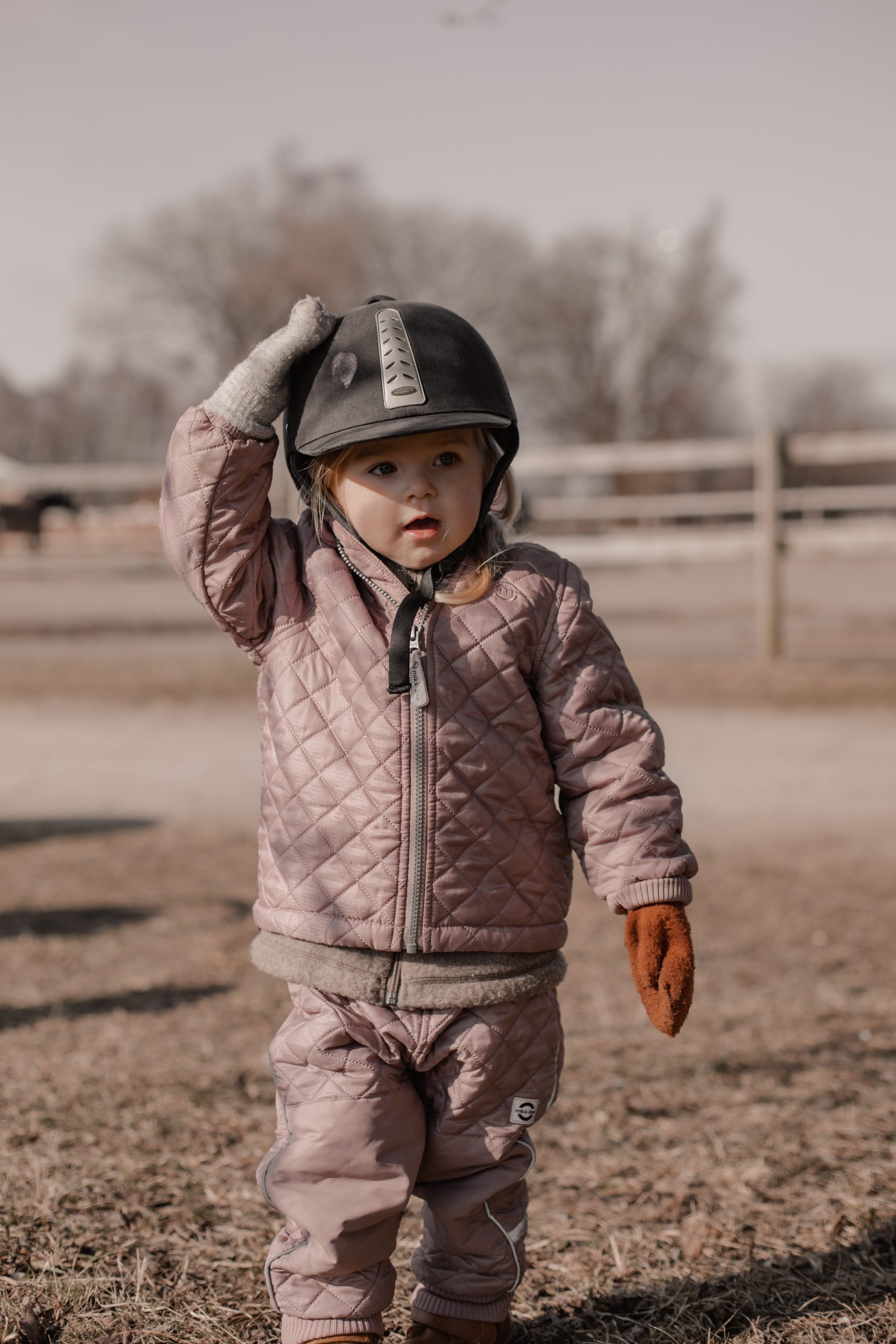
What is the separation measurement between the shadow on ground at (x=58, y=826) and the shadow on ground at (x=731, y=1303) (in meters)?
3.92

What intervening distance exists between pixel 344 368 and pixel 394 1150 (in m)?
1.10

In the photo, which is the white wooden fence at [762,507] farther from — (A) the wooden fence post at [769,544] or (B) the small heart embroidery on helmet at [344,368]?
(B) the small heart embroidery on helmet at [344,368]

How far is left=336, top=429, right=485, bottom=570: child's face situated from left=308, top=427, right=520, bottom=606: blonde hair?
36 mm

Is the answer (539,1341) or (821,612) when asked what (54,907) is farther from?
(821,612)

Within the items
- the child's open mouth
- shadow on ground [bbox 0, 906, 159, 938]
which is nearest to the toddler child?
the child's open mouth

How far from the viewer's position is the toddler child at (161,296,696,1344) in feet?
6.13

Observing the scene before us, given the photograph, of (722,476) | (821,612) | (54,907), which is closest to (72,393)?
(722,476)

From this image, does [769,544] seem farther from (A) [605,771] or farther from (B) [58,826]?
(A) [605,771]

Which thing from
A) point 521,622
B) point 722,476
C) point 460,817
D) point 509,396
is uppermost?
point 509,396

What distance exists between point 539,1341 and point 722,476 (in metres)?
36.3

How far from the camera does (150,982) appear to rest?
12.6 ft

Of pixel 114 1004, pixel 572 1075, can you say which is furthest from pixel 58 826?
pixel 572 1075

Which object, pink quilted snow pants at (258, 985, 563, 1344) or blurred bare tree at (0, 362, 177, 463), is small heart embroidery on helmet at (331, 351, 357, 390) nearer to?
pink quilted snow pants at (258, 985, 563, 1344)

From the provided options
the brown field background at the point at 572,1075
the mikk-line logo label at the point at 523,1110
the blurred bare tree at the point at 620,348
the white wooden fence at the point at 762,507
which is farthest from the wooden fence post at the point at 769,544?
the blurred bare tree at the point at 620,348
